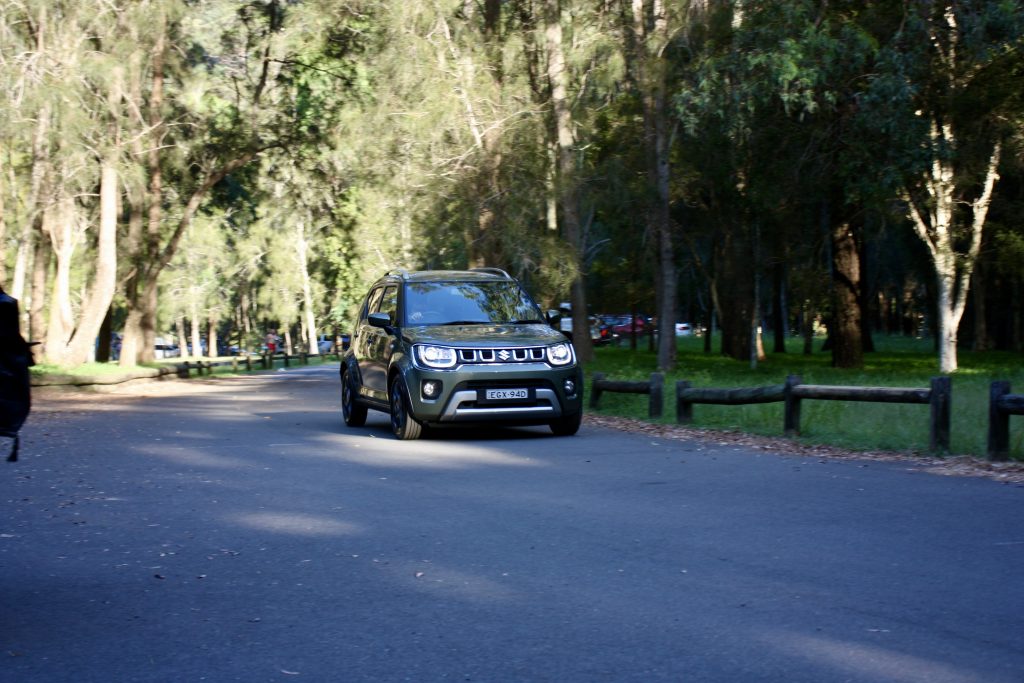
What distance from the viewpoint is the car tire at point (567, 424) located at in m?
16.2

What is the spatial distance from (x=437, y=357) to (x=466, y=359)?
0.34m

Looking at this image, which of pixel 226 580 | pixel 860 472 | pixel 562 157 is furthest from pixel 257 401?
pixel 226 580

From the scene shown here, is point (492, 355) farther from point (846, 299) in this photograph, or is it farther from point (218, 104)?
point (218, 104)

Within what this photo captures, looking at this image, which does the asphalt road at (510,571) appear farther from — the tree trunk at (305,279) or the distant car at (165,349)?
the distant car at (165,349)

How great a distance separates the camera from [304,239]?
254 feet

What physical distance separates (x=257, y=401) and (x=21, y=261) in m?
24.8

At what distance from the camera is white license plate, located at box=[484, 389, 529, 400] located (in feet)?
50.5

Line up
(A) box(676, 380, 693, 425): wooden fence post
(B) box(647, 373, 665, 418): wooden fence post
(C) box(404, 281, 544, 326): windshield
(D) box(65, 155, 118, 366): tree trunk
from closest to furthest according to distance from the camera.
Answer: (C) box(404, 281, 544, 326): windshield → (A) box(676, 380, 693, 425): wooden fence post → (B) box(647, 373, 665, 418): wooden fence post → (D) box(65, 155, 118, 366): tree trunk

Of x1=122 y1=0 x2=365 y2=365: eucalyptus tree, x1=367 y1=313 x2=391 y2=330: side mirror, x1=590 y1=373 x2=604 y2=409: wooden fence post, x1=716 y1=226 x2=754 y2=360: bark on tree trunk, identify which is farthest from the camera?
x1=716 y1=226 x2=754 y2=360: bark on tree trunk

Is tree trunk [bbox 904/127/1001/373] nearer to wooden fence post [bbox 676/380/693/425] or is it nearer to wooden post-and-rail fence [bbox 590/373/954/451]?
wooden post-and-rail fence [bbox 590/373/954/451]

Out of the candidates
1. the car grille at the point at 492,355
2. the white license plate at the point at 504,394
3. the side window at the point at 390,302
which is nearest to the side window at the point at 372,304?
the side window at the point at 390,302

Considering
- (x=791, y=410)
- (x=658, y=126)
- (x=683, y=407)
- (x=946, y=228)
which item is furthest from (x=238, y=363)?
(x=791, y=410)

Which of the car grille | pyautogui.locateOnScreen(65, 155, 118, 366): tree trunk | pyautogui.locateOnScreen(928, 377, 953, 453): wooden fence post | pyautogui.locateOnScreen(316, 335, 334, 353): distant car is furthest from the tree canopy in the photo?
pyautogui.locateOnScreen(316, 335, 334, 353): distant car

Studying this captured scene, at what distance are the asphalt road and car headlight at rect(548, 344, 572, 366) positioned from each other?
223cm
